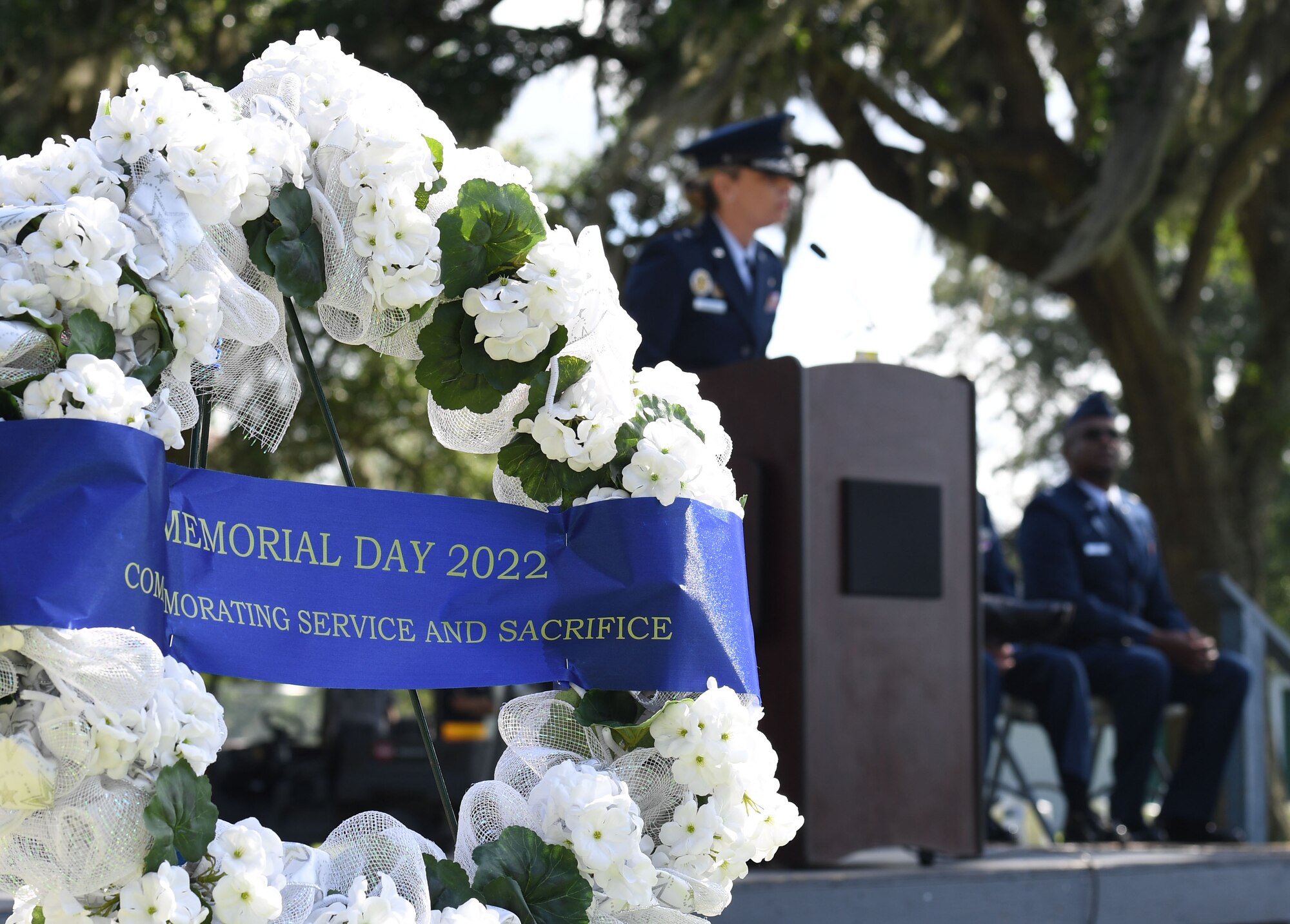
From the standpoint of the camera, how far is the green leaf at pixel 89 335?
4.44 feet

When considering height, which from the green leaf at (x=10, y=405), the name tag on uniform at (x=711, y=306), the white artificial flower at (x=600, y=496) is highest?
the name tag on uniform at (x=711, y=306)

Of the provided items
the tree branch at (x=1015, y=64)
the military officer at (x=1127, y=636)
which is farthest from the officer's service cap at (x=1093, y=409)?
the tree branch at (x=1015, y=64)

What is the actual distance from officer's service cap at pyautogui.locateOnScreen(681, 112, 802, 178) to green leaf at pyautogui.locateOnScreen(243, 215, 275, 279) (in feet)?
6.68

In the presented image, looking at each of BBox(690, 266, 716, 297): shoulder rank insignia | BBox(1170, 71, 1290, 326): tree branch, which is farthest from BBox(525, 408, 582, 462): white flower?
BBox(1170, 71, 1290, 326): tree branch

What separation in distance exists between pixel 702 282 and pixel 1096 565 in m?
1.92

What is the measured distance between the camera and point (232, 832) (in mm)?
1382

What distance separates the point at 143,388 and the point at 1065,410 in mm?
17231

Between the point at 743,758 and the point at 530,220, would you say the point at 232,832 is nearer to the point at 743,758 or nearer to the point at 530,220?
the point at 743,758

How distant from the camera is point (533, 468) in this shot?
175cm

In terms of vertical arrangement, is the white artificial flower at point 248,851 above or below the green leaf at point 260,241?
below

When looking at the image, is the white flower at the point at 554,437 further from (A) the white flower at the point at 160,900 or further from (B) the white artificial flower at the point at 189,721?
(A) the white flower at the point at 160,900

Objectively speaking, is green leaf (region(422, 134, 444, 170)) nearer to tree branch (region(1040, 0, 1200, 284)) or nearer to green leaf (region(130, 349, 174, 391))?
green leaf (region(130, 349, 174, 391))

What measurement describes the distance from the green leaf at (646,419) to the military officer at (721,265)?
1.51 metres

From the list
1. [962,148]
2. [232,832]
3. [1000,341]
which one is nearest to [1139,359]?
[962,148]
